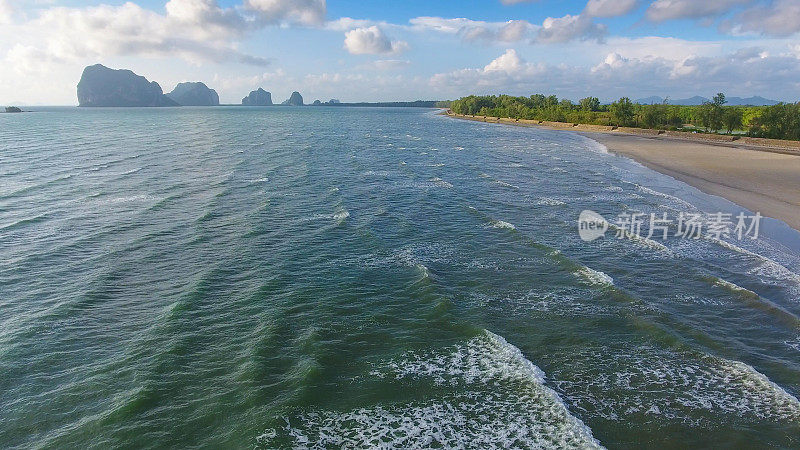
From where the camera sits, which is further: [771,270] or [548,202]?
[548,202]

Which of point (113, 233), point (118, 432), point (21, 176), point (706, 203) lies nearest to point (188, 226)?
point (113, 233)

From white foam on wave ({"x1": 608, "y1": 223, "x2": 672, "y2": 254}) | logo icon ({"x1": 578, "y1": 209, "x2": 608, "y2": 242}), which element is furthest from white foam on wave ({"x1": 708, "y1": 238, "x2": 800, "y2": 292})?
logo icon ({"x1": 578, "y1": 209, "x2": 608, "y2": 242})

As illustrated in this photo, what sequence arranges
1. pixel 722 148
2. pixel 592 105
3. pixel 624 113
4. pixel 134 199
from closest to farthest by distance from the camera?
pixel 134 199, pixel 722 148, pixel 624 113, pixel 592 105

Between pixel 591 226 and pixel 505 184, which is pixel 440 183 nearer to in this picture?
pixel 505 184

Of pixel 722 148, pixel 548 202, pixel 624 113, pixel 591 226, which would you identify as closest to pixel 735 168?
pixel 722 148

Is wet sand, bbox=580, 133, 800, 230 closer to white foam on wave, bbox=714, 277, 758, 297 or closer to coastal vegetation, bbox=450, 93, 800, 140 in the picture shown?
coastal vegetation, bbox=450, 93, 800, 140

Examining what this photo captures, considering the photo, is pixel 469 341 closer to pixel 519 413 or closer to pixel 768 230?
pixel 519 413

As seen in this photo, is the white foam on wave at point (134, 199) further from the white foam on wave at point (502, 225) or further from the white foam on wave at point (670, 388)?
the white foam on wave at point (670, 388)
